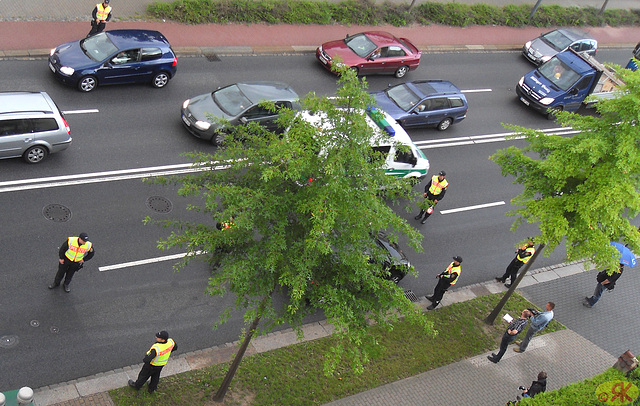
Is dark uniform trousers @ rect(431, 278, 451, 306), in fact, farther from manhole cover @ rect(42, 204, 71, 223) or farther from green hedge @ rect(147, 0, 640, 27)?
green hedge @ rect(147, 0, 640, 27)

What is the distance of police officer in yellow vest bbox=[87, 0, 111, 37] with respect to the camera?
2009cm

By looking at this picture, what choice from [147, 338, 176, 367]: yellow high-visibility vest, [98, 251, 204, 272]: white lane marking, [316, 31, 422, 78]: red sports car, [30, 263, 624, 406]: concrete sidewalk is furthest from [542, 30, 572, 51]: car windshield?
[147, 338, 176, 367]: yellow high-visibility vest

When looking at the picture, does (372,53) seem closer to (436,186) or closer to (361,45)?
(361,45)

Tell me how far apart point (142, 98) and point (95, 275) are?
23.8 ft

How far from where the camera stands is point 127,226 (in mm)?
14688

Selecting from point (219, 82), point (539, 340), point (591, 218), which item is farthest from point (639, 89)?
point (219, 82)

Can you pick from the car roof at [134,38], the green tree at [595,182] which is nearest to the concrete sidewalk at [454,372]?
the green tree at [595,182]

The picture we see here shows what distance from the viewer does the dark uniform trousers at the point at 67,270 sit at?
12.3 metres

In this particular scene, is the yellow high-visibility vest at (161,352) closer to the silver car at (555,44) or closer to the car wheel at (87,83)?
the car wheel at (87,83)

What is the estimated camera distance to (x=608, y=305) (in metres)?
17.1

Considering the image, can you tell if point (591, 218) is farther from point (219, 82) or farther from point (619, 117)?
point (219, 82)

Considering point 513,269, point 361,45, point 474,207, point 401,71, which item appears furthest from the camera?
point 401,71

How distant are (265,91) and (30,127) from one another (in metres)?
6.48
